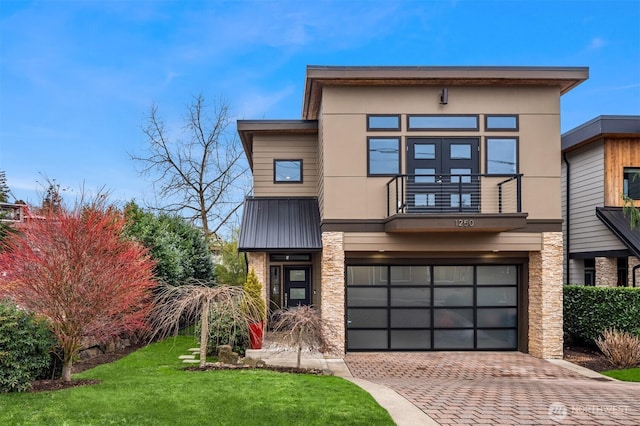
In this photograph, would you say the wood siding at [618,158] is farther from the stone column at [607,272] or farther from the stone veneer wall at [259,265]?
the stone veneer wall at [259,265]

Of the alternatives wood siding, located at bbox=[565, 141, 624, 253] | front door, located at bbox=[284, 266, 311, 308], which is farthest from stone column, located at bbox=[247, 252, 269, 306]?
wood siding, located at bbox=[565, 141, 624, 253]

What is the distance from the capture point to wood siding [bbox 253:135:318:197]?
47.7 feet

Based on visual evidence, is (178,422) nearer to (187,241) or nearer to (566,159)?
(187,241)

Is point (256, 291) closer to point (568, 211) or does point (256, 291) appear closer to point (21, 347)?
point (21, 347)

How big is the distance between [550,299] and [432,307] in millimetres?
3151

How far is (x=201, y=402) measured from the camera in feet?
22.0

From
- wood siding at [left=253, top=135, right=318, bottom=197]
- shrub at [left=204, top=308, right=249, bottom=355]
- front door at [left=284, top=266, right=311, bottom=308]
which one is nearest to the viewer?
shrub at [left=204, top=308, right=249, bottom=355]

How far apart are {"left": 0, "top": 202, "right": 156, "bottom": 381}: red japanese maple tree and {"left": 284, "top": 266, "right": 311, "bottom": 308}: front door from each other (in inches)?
281

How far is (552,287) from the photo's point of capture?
12086mm

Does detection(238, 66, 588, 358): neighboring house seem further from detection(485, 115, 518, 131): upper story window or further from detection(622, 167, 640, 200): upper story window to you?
detection(622, 167, 640, 200): upper story window

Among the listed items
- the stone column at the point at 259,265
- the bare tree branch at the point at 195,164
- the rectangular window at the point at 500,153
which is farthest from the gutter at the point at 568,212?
the bare tree branch at the point at 195,164

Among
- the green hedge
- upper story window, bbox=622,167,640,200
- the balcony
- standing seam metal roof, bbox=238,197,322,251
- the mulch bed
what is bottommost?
the mulch bed

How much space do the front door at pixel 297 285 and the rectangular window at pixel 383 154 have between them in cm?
475

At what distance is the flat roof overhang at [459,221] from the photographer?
1105cm
